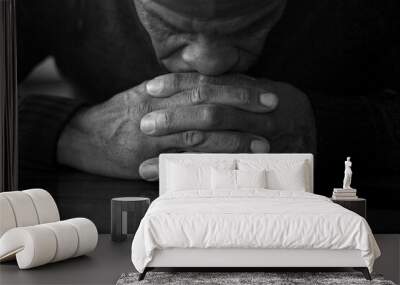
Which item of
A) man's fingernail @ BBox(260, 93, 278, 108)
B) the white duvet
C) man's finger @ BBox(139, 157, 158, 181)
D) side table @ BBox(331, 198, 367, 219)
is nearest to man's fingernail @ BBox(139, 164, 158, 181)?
man's finger @ BBox(139, 157, 158, 181)

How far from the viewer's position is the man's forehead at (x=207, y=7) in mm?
7238

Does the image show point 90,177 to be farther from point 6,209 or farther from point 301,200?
point 301,200

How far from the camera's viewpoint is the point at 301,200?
560cm

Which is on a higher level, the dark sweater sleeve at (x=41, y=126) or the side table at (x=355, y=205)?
the dark sweater sleeve at (x=41, y=126)

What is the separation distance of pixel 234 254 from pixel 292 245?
0.44 meters

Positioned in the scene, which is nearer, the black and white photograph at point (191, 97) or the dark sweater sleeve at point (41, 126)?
the black and white photograph at point (191, 97)

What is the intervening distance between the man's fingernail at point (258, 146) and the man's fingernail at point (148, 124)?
1107mm

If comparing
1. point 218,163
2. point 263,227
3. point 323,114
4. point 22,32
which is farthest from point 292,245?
point 22,32

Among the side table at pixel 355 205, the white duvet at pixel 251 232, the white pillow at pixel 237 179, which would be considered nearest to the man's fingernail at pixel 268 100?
the white pillow at pixel 237 179

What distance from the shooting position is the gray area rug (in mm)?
4781

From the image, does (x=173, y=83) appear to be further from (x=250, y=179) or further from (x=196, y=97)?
(x=250, y=179)

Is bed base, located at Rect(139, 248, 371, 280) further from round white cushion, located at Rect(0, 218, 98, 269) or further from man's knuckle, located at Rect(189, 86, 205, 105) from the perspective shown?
man's knuckle, located at Rect(189, 86, 205, 105)

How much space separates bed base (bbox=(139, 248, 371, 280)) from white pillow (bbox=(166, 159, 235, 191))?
1.82 m

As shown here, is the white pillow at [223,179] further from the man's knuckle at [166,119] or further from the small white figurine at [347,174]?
the small white figurine at [347,174]
